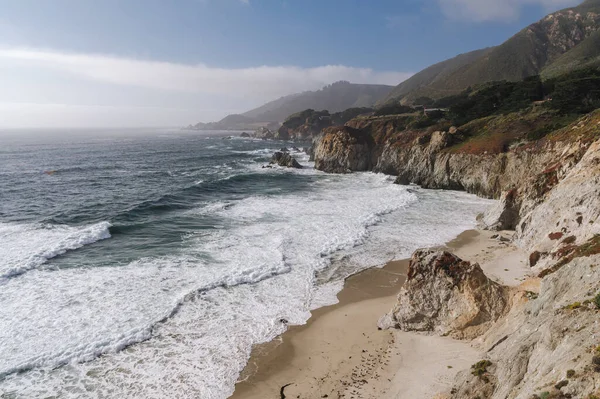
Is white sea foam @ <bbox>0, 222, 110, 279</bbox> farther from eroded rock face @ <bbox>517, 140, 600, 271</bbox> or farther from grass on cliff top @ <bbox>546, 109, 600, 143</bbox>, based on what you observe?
grass on cliff top @ <bbox>546, 109, 600, 143</bbox>

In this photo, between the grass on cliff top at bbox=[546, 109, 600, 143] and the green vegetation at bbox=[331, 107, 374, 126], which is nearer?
the grass on cliff top at bbox=[546, 109, 600, 143]

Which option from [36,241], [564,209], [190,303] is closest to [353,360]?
[190,303]

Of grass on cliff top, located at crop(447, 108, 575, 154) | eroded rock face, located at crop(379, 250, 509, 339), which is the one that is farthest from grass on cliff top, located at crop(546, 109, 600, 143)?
eroded rock face, located at crop(379, 250, 509, 339)

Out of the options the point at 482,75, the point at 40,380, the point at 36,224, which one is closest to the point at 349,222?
the point at 40,380

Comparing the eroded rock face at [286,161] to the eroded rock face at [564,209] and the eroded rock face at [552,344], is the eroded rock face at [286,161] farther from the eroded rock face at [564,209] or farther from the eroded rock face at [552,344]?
the eroded rock face at [552,344]

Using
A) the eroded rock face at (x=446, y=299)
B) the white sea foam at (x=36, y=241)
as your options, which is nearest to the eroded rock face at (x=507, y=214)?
the eroded rock face at (x=446, y=299)

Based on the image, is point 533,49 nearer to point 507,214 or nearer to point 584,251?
point 507,214

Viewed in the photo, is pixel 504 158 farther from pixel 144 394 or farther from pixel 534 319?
pixel 144 394

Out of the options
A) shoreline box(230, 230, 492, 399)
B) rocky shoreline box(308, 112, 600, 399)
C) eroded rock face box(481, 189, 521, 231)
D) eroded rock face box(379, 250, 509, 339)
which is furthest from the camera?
eroded rock face box(481, 189, 521, 231)
